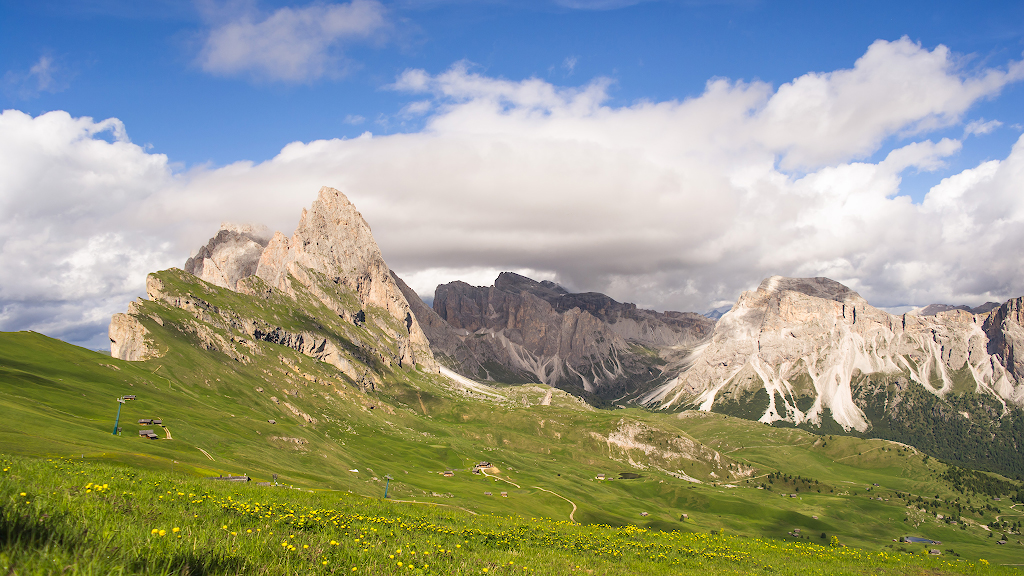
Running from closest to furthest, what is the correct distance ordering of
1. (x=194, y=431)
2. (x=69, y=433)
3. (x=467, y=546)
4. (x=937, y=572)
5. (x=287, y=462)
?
A: (x=467, y=546) < (x=937, y=572) < (x=69, y=433) < (x=194, y=431) < (x=287, y=462)

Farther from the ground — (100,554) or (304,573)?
(100,554)

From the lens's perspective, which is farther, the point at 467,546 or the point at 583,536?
the point at 583,536

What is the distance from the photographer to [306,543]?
14.6 meters

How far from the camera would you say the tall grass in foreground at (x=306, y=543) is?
8.94 meters

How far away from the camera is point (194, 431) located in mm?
143375

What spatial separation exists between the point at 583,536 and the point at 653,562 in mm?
5926

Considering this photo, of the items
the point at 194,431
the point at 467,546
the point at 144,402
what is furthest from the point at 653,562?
the point at 144,402

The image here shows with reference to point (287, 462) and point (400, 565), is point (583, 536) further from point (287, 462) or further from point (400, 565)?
point (287, 462)

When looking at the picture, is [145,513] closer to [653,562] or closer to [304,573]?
A: [304,573]

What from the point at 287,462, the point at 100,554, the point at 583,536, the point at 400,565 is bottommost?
the point at 287,462

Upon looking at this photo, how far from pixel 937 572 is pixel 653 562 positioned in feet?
57.6

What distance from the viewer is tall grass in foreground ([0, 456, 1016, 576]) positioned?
8.94 metres

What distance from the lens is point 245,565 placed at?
10.6 meters

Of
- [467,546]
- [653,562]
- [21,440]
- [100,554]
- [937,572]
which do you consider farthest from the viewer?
[21,440]
